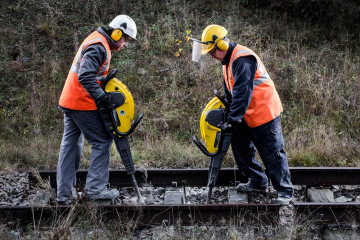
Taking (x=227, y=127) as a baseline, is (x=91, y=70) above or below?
above

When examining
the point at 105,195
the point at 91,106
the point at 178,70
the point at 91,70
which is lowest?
the point at 105,195

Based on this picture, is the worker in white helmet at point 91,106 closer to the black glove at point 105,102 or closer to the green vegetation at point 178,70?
the black glove at point 105,102

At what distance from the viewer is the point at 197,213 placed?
4801 mm

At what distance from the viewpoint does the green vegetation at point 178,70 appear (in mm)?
6930

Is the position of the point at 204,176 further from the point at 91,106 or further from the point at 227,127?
the point at 91,106

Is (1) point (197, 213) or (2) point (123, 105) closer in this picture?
(1) point (197, 213)

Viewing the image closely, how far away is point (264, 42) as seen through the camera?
9531 mm

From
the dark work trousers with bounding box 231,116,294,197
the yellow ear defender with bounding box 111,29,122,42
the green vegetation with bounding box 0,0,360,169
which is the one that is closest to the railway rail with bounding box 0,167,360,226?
the dark work trousers with bounding box 231,116,294,197

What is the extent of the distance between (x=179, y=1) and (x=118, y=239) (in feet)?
24.1

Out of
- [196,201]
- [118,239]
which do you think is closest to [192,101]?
[196,201]

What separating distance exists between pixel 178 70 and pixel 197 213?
450 cm

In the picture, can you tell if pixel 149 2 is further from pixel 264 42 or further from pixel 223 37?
pixel 223 37

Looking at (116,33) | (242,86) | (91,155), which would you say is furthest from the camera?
(91,155)

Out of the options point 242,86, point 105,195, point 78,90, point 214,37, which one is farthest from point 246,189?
point 78,90
